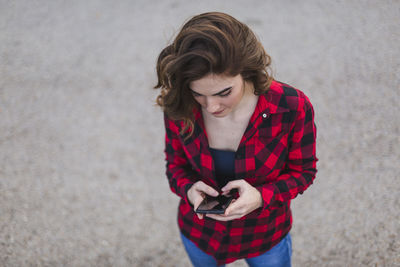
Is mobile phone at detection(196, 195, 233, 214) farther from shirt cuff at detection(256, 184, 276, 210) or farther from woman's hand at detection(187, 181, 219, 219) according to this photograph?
shirt cuff at detection(256, 184, 276, 210)

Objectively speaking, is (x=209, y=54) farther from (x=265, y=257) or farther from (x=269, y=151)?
(x=265, y=257)

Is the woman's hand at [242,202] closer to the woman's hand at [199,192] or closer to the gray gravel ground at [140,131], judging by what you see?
the woman's hand at [199,192]

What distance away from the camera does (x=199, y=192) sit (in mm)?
1530

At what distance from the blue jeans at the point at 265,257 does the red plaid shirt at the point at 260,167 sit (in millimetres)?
57

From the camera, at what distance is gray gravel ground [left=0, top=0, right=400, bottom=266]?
3031mm

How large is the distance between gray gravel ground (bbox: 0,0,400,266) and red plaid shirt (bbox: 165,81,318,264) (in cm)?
132

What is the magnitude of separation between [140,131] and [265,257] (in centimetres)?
266

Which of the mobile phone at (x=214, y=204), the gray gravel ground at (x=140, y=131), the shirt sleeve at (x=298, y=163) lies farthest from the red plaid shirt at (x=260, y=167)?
the gray gravel ground at (x=140, y=131)

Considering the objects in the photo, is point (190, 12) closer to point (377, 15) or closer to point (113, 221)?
point (377, 15)

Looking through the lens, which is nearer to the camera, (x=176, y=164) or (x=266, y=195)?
(x=266, y=195)

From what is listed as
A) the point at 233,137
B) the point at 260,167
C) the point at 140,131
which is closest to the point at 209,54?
the point at 233,137

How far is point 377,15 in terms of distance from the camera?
495cm

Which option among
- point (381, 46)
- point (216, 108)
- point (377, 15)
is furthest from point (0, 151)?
point (377, 15)

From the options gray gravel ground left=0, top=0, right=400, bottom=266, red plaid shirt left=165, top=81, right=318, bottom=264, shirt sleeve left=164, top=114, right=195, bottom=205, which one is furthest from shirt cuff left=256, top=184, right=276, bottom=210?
gray gravel ground left=0, top=0, right=400, bottom=266
